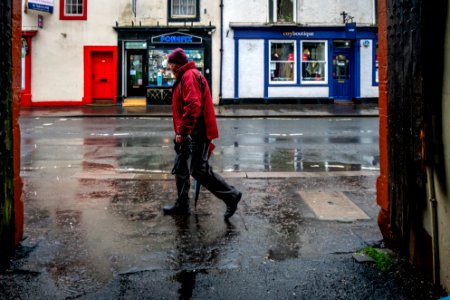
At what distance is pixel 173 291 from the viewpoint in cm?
377

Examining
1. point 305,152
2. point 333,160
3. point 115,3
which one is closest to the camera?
point 333,160

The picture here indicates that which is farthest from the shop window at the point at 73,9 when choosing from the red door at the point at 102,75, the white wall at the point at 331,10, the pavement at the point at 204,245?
the pavement at the point at 204,245

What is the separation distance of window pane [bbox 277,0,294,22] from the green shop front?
11.5 ft

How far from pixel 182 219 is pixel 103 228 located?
2.73 ft

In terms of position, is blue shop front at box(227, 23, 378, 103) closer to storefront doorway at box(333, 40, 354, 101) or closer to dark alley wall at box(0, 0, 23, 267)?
storefront doorway at box(333, 40, 354, 101)

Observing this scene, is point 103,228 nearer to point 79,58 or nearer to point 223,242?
point 223,242

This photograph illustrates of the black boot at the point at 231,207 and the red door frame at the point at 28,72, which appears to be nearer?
the black boot at the point at 231,207

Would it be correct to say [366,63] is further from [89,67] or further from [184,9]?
[89,67]

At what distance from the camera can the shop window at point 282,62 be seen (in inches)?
1059

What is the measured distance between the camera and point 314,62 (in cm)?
2717

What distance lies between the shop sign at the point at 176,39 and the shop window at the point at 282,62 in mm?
3778

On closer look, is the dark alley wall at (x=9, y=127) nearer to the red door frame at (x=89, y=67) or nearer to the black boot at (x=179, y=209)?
the black boot at (x=179, y=209)

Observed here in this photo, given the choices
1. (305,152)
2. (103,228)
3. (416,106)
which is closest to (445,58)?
(416,106)

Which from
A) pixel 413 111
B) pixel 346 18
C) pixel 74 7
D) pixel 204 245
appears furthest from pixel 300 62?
pixel 413 111
